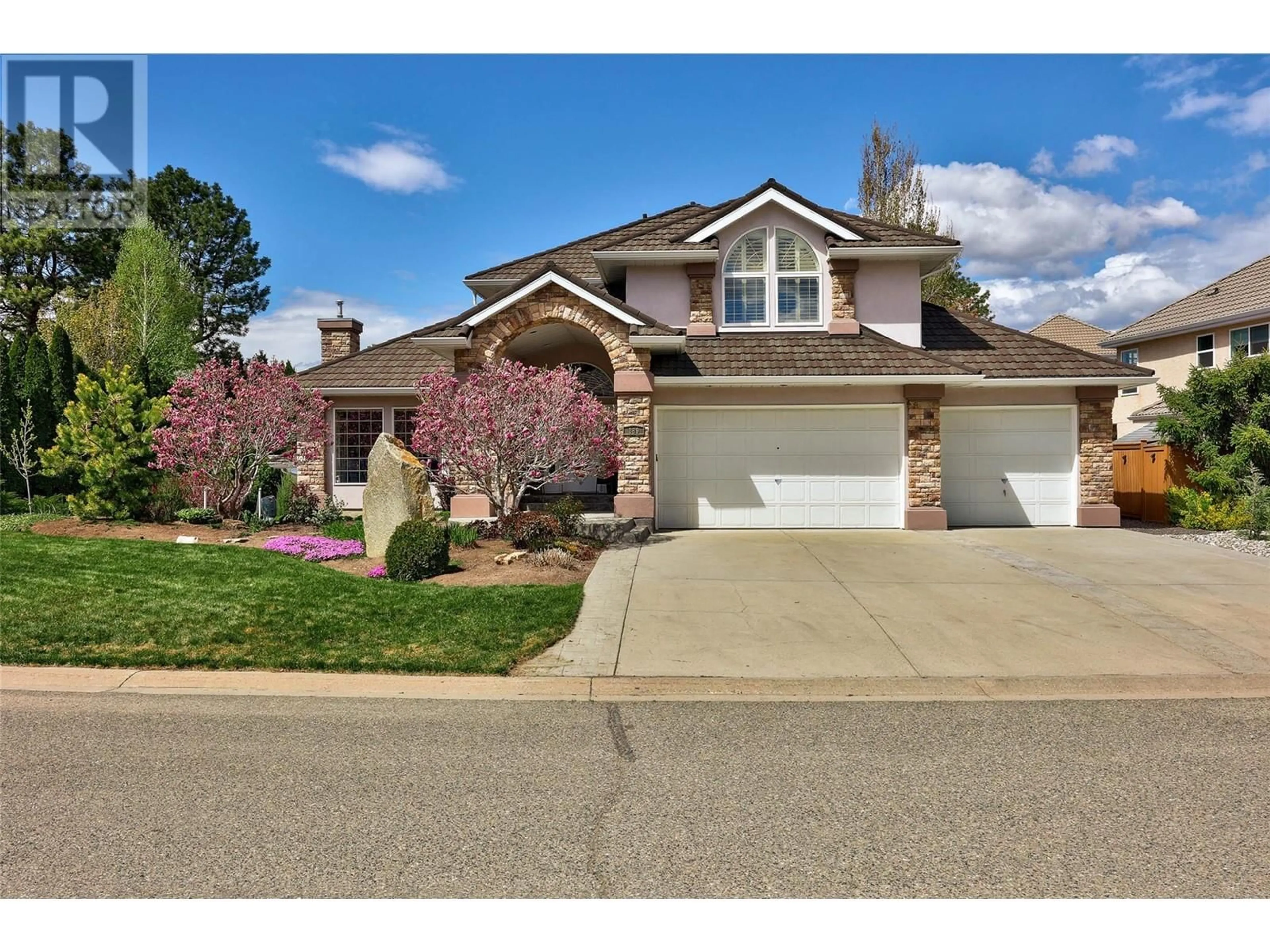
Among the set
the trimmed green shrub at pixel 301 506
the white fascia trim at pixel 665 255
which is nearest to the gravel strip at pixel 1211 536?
the white fascia trim at pixel 665 255

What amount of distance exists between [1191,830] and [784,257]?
14342 mm

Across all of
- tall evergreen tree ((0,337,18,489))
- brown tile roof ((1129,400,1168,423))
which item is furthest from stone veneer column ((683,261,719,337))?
brown tile roof ((1129,400,1168,423))

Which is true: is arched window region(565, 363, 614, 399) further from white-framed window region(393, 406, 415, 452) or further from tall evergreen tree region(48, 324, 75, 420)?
tall evergreen tree region(48, 324, 75, 420)

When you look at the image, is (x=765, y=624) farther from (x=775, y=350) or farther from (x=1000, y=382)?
(x=1000, y=382)

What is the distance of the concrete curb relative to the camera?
6.22 meters

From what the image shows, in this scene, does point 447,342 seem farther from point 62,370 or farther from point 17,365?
point 17,365

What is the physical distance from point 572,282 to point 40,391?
15.1 m

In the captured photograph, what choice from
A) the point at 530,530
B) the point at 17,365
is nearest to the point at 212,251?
the point at 17,365

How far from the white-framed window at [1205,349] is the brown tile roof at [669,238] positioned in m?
15.6

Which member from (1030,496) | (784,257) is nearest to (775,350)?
(784,257)

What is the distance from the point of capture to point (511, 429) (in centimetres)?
1178

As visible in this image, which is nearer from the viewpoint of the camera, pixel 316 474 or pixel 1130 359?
pixel 316 474

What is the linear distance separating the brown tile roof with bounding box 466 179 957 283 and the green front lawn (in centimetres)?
945

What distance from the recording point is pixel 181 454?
45.3 ft
